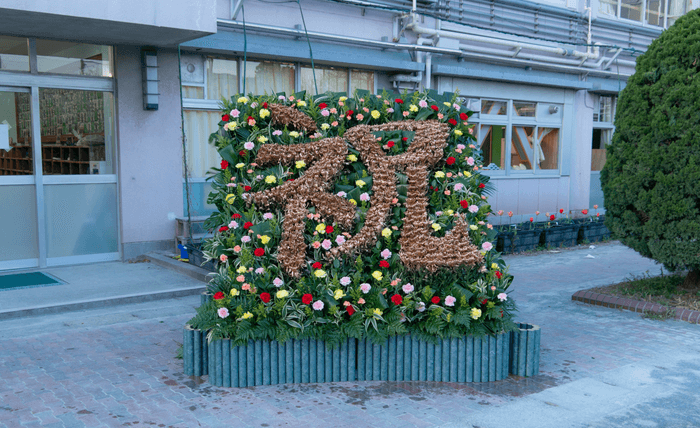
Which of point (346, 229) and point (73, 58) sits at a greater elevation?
point (73, 58)

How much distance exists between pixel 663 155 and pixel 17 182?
8563 millimetres

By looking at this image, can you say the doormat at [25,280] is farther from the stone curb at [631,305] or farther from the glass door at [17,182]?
the stone curb at [631,305]

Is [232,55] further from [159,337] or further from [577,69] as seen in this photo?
[577,69]

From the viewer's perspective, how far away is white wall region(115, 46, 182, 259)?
948 cm

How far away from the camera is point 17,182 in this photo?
29.3 feet

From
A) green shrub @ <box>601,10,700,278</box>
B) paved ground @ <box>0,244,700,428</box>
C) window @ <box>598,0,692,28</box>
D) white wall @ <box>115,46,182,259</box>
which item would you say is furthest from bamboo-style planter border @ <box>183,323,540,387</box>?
window @ <box>598,0,692,28</box>

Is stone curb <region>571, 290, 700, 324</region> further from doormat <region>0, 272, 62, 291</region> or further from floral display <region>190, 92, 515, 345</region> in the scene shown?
doormat <region>0, 272, 62, 291</region>

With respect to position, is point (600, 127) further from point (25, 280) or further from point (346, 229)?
point (25, 280)

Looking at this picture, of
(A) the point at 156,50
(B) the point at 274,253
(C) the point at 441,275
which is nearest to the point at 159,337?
(B) the point at 274,253

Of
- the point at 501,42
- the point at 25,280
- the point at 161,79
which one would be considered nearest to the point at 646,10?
the point at 501,42

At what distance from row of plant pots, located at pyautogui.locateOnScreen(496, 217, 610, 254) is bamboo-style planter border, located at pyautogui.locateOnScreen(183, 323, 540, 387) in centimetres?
662

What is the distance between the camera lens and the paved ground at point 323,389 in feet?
14.4

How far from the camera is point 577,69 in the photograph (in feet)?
49.0

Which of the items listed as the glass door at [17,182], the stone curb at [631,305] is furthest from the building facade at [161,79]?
the stone curb at [631,305]
